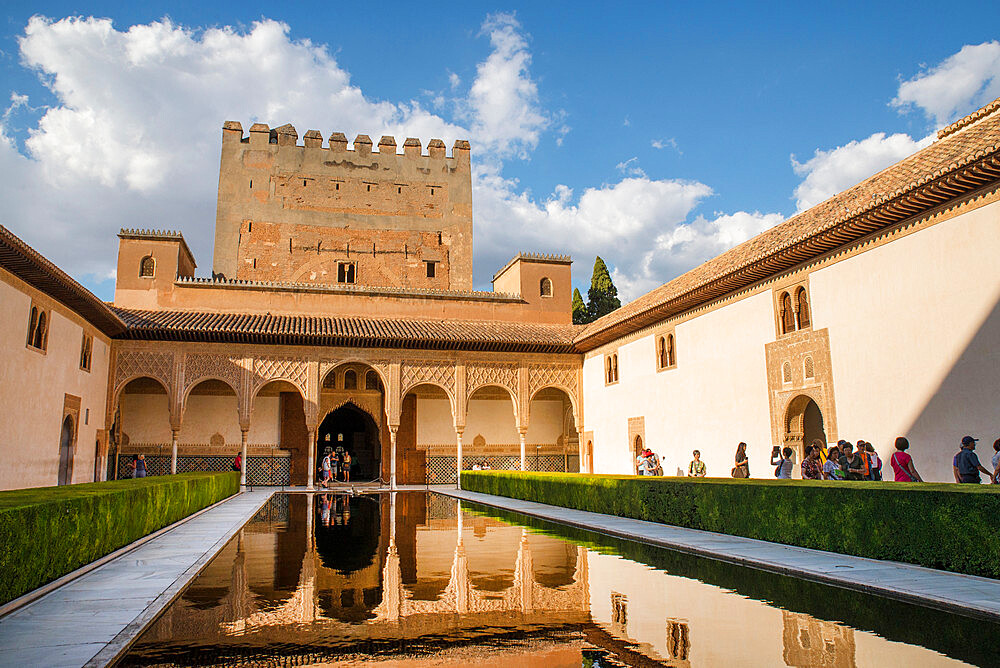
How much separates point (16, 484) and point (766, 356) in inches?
550

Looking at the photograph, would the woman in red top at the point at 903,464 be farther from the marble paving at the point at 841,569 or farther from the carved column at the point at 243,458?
the carved column at the point at 243,458

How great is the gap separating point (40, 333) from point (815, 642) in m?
14.8

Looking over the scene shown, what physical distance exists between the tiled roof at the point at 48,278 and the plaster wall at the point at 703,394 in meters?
12.9

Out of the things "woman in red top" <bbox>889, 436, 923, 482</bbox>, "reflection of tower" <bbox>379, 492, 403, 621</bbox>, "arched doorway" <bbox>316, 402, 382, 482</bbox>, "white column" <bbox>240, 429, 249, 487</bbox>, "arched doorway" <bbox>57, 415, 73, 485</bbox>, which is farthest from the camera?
"arched doorway" <bbox>316, 402, 382, 482</bbox>

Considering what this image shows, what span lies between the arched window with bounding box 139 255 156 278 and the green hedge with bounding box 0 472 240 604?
15.4 meters

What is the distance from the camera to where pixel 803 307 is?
13.2m

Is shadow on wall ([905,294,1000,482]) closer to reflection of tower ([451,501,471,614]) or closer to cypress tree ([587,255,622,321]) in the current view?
reflection of tower ([451,501,471,614])

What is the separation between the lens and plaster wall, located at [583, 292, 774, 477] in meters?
14.3

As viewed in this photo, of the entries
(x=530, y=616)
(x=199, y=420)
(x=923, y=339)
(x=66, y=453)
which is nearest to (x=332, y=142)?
(x=199, y=420)

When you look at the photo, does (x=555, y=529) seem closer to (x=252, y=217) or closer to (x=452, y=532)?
(x=452, y=532)

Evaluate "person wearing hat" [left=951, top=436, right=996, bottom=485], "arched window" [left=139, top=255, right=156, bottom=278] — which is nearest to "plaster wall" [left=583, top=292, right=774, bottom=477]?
"person wearing hat" [left=951, top=436, right=996, bottom=485]

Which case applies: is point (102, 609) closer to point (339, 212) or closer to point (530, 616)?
point (530, 616)

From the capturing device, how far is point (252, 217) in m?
30.7

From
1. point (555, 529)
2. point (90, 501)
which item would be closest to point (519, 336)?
point (555, 529)
